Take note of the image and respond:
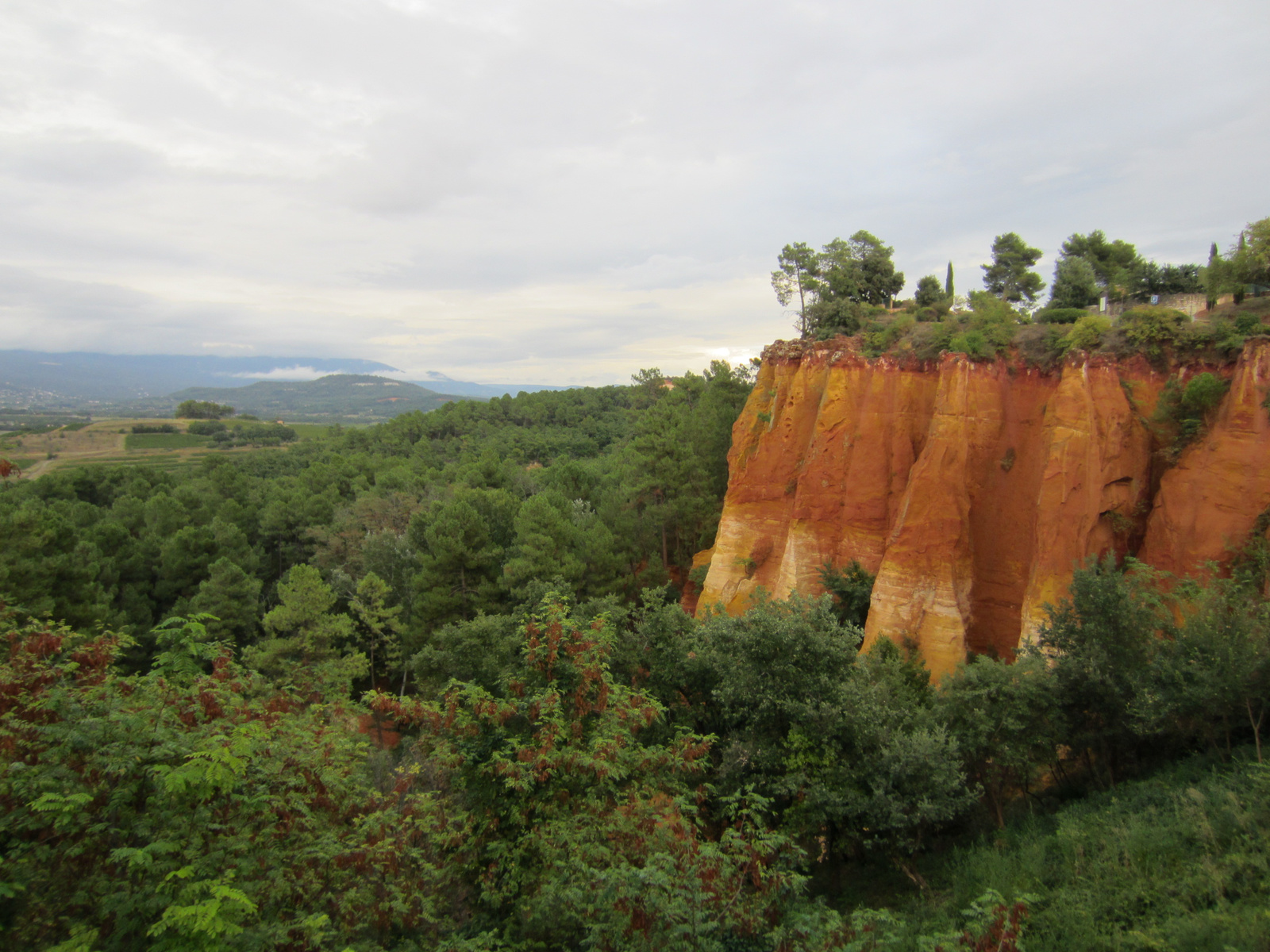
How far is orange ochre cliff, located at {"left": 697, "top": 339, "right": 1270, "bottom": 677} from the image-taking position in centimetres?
1462

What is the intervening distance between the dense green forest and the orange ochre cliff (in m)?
1.57

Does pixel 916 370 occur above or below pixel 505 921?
above

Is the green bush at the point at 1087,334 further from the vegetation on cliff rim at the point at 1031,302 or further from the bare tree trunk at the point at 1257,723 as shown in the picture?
the bare tree trunk at the point at 1257,723

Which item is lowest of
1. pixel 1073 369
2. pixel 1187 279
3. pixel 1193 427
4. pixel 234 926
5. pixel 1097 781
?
pixel 1097 781

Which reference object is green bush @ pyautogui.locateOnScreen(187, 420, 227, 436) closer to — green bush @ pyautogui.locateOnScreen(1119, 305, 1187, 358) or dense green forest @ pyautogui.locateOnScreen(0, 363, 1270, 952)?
dense green forest @ pyautogui.locateOnScreen(0, 363, 1270, 952)

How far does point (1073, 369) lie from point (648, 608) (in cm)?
1393

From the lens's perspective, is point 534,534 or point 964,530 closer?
point 964,530

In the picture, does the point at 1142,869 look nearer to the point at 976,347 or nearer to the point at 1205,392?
the point at 1205,392

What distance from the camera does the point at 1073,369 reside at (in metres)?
16.8

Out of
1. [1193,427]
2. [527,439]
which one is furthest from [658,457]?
[527,439]

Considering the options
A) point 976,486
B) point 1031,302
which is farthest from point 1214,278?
point 1031,302

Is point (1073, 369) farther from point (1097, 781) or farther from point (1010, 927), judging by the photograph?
point (1010, 927)

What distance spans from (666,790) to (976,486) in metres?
14.3

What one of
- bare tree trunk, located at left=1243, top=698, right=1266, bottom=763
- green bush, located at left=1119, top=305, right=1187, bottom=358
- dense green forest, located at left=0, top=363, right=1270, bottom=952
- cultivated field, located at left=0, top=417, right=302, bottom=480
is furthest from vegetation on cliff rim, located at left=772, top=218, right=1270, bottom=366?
cultivated field, located at left=0, top=417, right=302, bottom=480
